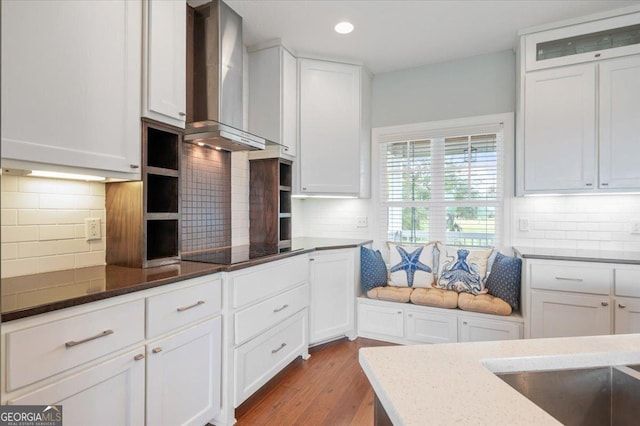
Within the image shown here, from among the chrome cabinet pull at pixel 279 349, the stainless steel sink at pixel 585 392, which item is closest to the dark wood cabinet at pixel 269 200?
the chrome cabinet pull at pixel 279 349

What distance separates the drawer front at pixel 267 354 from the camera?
75.6 inches

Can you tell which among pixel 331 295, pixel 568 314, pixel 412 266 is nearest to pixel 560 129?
pixel 568 314

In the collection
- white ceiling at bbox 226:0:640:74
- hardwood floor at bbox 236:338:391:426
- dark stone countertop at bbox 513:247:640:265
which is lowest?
hardwood floor at bbox 236:338:391:426

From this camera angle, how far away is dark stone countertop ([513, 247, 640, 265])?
2257 mm

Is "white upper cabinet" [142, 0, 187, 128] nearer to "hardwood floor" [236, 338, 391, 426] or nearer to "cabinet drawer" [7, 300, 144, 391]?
→ "cabinet drawer" [7, 300, 144, 391]

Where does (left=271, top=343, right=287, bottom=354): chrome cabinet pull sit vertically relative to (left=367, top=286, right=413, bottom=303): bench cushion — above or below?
below

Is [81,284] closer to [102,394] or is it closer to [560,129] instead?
[102,394]

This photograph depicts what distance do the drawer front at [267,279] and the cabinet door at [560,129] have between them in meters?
1.97

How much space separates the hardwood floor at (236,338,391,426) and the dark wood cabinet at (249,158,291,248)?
1000 millimetres

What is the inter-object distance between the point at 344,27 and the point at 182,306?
235 cm

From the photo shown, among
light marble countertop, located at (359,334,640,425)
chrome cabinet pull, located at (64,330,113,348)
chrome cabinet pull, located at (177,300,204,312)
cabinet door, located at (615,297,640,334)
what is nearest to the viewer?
light marble countertop, located at (359,334,640,425)

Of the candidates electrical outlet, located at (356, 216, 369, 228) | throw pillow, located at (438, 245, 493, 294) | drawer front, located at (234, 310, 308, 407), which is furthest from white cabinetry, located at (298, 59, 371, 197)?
drawer front, located at (234, 310, 308, 407)

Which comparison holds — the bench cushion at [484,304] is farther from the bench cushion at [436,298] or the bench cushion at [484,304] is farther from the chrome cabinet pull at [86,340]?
the chrome cabinet pull at [86,340]

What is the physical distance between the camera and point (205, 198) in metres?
2.53
